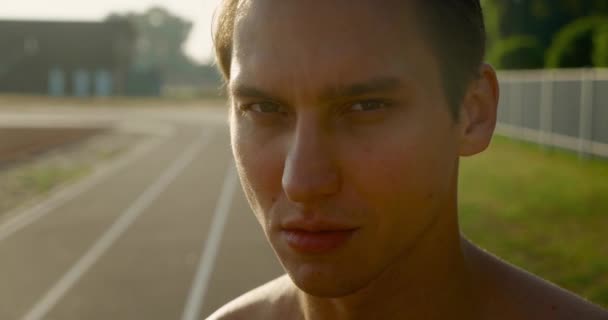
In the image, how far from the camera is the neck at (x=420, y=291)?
6.66ft

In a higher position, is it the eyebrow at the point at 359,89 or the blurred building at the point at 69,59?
the eyebrow at the point at 359,89

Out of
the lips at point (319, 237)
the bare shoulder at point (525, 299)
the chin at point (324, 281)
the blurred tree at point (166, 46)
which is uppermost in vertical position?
the lips at point (319, 237)

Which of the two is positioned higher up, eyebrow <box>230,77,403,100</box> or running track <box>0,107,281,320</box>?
eyebrow <box>230,77,403,100</box>

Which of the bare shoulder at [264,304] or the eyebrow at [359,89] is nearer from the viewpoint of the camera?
the eyebrow at [359,89]

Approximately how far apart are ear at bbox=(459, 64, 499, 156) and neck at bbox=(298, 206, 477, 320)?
0.54 ft

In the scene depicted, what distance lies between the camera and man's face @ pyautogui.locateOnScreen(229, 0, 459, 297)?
176cm

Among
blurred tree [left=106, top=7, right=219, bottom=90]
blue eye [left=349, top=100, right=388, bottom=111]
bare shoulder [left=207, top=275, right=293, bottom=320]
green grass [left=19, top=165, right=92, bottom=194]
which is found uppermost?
blue eye [left=349, top=100, right=388, bottom=111]

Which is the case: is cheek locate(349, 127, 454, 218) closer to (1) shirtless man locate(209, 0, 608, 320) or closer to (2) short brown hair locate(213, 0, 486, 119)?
(1) shirtless man locate(209, 0, 608, 320)

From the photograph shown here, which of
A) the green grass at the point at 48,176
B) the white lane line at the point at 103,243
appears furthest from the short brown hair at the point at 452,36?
the green grass at the point at 48,176

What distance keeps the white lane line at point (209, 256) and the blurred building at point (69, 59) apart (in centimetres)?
6271

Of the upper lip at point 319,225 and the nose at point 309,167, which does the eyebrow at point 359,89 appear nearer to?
the nose at point 309,167

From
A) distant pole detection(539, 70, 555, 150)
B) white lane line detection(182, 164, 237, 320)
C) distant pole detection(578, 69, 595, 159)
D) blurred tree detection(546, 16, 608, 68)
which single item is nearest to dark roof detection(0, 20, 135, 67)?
blurred tree detection(546, 16, 608, 68)

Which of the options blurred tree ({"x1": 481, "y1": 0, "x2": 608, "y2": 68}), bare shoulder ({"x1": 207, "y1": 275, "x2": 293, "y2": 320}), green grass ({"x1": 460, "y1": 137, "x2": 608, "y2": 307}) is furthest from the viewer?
blurred tree ({"x1": 481, "y1": 0, "x2": 608, "y2": 68})

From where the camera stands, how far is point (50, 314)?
37.1 feet
